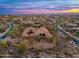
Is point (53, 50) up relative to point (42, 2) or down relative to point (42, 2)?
down

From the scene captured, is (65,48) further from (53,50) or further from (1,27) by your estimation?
(1,27)

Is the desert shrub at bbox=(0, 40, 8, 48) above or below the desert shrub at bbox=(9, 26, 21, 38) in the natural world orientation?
below

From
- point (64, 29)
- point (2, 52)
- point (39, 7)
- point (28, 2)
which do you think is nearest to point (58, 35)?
point (64, 29)

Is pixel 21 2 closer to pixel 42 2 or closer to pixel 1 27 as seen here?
pixel 42 2

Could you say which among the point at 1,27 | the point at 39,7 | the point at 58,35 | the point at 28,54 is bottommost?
the point at 28,54

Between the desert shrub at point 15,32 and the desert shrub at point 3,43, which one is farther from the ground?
the desert shrub at point 15,32

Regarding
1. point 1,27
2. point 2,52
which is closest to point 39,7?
point 1,27

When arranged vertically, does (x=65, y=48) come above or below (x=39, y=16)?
below

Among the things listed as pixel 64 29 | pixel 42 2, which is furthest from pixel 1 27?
pixel 64 29

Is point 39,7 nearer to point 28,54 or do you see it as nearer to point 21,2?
point 21,2
